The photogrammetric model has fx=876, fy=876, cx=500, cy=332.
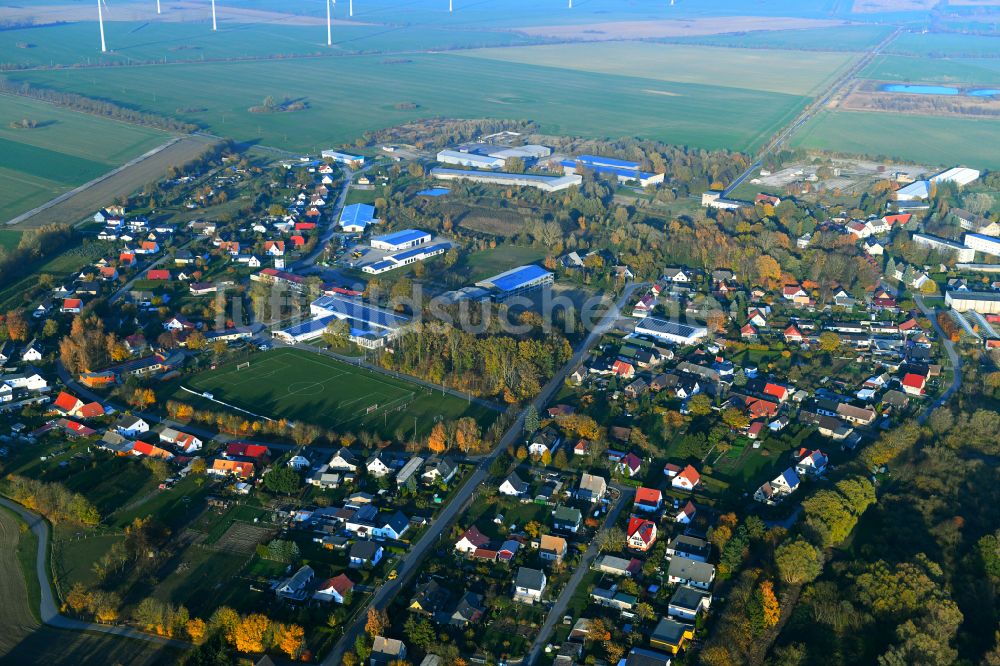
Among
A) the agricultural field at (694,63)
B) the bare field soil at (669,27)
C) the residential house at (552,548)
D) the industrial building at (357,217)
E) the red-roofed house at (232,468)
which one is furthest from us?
the bare field soil at (669,27)

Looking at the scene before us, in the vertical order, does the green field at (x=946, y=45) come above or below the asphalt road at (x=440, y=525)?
above

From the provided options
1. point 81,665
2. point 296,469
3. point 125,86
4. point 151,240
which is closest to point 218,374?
point 296,469

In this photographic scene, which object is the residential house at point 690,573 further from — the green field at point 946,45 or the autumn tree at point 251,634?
the green field at point 946,45

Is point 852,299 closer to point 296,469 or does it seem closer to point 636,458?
point 636,458

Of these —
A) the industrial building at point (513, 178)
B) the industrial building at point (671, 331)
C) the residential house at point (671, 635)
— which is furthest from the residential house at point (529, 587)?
the industrial building at point (513, 178)

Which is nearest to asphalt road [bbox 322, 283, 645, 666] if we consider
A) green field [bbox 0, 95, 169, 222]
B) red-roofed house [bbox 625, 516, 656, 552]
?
red-roofed house [bbox 625, 516, 656, 552]

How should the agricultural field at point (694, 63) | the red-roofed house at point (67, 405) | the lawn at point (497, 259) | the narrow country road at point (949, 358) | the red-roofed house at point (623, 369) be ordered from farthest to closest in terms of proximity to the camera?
the agricultural field at point (694, 63) → the lawn at point (497, 259) → the red-roofed house at point (623, 369) → the narrow country road at point (949, 358) → the red-roofed house at point (67, 405)

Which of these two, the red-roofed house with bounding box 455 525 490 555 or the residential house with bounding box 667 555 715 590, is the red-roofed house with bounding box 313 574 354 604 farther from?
the residential house with bounding box 667 555 715 590
